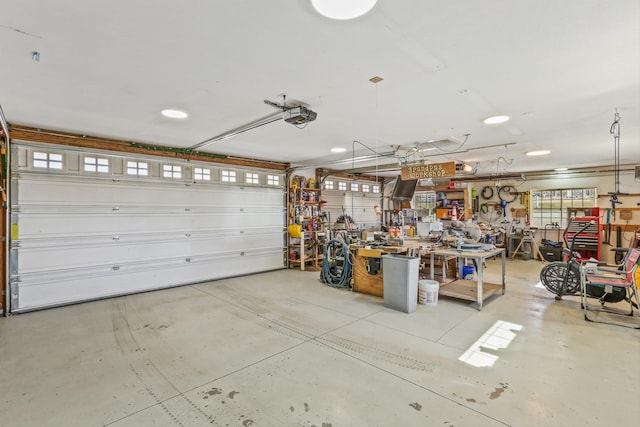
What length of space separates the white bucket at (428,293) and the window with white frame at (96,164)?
553 cm

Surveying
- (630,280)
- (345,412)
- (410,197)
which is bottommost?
(345,412)

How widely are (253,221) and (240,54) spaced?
4988mm

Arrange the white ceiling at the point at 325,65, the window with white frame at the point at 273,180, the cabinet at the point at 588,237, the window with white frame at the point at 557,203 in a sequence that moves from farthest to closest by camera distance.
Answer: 1. the window with white frame at the point at 557,203
2. the cabinet at the point at 588,237
3. the window with white frame at the point at 273,180
4. the white ceiling at the point at 325,65

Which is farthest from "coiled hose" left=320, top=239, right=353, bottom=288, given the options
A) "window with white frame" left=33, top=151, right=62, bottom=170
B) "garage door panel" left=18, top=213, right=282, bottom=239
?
"window with white frame" left=33, top=151, right=62, bottom=170

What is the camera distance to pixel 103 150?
16.4ft

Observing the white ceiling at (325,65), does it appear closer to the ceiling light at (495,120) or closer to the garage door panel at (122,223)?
the ceiling light at (495,120)

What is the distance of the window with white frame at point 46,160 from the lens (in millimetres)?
4445

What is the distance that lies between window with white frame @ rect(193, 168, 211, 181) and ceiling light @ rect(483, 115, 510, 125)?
511 centimetres

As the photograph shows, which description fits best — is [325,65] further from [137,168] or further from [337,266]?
[137,168]

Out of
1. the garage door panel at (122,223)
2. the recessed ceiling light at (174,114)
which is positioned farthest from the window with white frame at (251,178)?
the recessed ceiling light at (174,114)

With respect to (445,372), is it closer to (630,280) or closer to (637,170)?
(630,280)

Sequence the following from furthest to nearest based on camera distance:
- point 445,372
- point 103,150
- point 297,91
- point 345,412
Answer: point 103,150, point 297,91, point 445,372, point 345,412

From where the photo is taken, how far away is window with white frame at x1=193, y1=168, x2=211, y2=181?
6.12 m

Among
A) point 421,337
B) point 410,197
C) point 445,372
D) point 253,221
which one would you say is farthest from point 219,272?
point 410,197
